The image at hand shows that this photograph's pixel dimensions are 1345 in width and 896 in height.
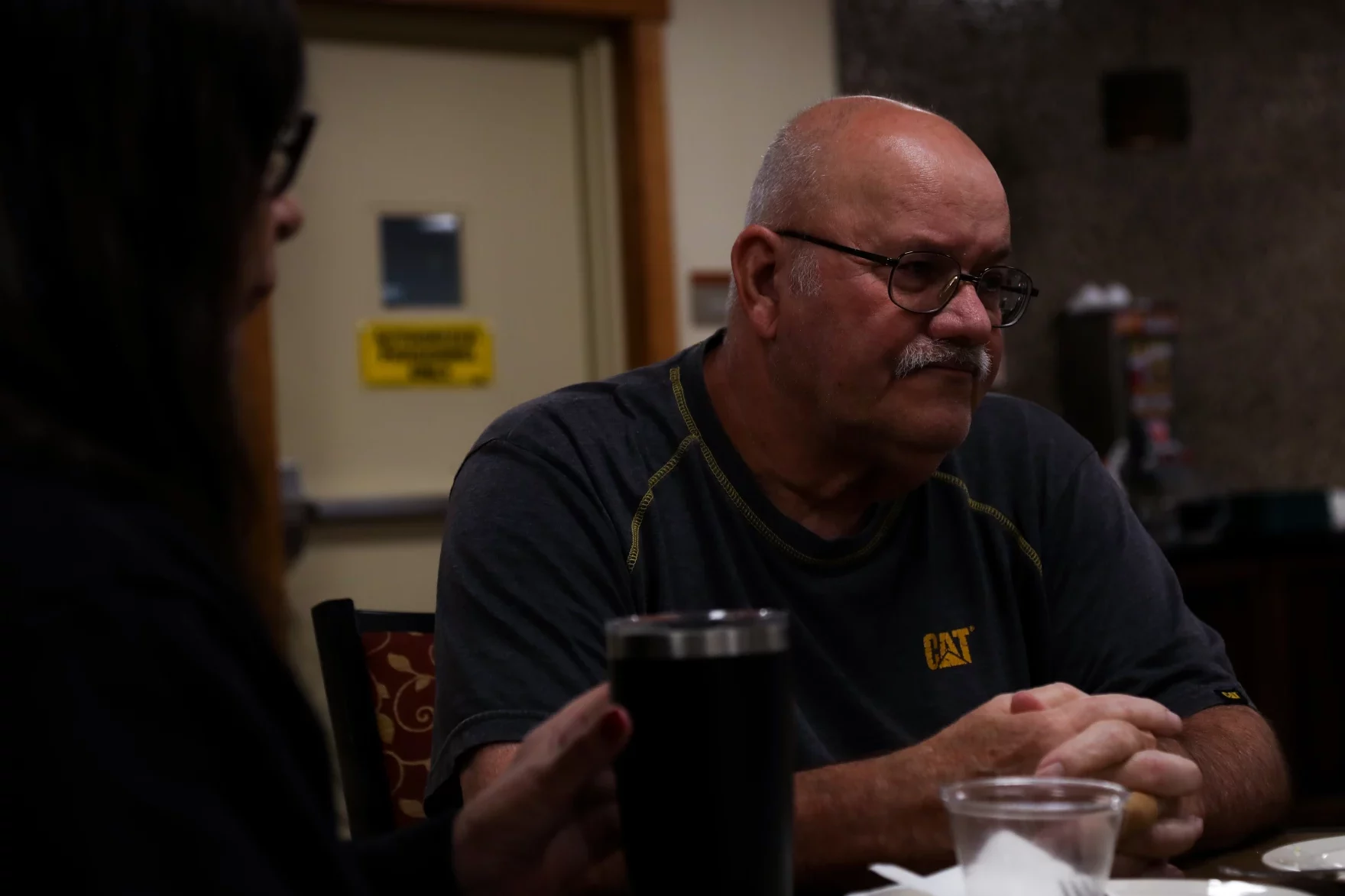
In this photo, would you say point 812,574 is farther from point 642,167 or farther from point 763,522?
point 642,167

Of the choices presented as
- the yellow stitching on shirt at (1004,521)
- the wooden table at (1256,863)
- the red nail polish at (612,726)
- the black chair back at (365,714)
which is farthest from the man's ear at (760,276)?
the red nail polish at (612,726)

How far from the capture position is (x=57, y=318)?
0.57 m

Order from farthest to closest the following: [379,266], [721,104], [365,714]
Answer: [721,104] < [379,266] < [365,714]

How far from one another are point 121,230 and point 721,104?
10.6 feet

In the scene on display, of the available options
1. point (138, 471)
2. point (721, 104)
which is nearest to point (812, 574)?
point (138, 471)

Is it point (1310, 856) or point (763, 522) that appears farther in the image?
point (763, 522)

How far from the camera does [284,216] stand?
0.77m

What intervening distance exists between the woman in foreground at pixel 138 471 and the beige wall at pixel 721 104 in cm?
301

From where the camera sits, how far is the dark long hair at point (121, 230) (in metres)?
0.56

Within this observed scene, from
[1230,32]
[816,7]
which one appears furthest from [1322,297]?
[816,7]

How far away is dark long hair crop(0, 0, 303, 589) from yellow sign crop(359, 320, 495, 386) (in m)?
2.86

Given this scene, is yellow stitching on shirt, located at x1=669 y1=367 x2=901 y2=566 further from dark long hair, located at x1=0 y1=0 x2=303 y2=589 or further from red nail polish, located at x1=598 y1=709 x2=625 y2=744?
dark long hair, located at x1=0 y1=0 x2=303 y2=589

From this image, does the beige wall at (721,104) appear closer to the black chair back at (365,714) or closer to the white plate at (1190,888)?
the black chair back at (365,714)

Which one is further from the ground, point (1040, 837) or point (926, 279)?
→ point (926, 279)
